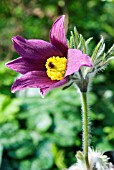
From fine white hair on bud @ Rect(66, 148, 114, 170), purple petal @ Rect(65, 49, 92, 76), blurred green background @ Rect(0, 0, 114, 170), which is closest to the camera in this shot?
purple petal @ Rect(65, 49, 92, 76)

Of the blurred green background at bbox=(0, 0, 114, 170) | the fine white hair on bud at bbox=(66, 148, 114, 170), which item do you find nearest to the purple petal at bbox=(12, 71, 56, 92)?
the fine white hair on bud at bbox=(66, 148, 114, 170)

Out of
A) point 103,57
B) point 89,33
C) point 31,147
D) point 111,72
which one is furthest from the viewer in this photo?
point 89,33

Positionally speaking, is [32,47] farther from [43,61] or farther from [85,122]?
[85,122]

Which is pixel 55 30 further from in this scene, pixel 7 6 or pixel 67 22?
pixel 7 6

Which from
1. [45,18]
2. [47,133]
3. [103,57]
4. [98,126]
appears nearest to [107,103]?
[98,126]

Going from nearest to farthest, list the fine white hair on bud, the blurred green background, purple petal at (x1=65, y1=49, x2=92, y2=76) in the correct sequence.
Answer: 1. purple petal at (x1=65, y1=49, x2=92, y2=76)
2. the fine white hair on bud
3. the blurred green background

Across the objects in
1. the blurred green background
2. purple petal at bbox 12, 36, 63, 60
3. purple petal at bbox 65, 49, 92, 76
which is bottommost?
purple petal at bbox 65, 49, 92, 76

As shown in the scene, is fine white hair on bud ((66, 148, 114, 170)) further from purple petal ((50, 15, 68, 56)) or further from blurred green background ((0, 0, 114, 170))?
blurred green background ((0, 0, 114, 170))
